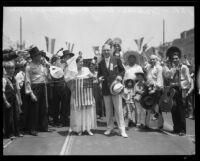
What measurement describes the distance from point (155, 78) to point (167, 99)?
2.21ft

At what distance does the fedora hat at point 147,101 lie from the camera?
29.2ft

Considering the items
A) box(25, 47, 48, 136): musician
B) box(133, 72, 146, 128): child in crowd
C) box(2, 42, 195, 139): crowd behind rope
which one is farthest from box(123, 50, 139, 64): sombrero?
box(25, 47, 48, 136): musician

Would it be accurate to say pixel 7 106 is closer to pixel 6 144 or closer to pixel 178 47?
pixel 6 144

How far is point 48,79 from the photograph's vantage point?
9.55 m

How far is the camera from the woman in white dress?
832 centimetres

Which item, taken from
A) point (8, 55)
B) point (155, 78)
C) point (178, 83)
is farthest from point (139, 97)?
point (8, 55)

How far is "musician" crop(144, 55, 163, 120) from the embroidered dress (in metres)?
1.55

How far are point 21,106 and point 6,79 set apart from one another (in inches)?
42.0

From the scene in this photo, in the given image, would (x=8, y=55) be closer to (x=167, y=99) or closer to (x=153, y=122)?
(x=167, y=99)

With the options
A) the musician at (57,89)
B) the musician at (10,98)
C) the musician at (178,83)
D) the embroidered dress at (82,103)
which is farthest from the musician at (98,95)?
the musician at (10,98)

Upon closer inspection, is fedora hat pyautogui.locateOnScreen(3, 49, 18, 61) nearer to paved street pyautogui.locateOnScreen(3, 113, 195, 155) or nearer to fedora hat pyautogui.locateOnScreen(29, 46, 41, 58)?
fedora hat pyautogui.locateOnScreen(29, 46, 41, 58)

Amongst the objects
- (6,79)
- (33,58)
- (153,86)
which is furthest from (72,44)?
(153,86)

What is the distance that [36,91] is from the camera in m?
8.46
